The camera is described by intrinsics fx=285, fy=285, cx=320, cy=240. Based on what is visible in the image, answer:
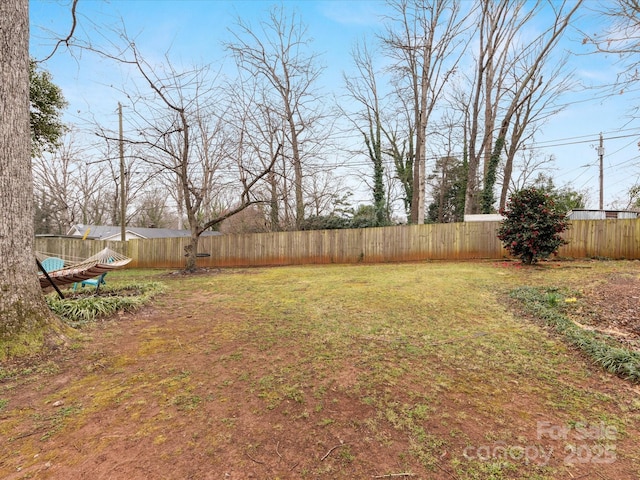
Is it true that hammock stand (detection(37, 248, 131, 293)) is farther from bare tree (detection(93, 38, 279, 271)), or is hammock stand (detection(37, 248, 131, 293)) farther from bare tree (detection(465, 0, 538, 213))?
bare tree (detection(465, 0, 538, 213))

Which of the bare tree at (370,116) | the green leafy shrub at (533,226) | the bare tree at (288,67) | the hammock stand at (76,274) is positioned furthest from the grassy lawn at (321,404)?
the bare tree at (370,116)

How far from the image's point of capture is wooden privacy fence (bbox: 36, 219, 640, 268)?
26.3 feet

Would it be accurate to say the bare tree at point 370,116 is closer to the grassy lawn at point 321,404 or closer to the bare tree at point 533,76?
the bare tree at point 533,76

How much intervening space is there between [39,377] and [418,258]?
31.5 ft

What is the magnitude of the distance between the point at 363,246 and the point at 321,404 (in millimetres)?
8860

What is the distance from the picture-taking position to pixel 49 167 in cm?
1784

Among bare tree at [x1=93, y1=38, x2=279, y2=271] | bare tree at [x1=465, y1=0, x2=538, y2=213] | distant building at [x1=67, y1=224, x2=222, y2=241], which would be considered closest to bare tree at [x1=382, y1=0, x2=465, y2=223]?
bare tree at [x1=465, y1=0, x2=538, y2=213]

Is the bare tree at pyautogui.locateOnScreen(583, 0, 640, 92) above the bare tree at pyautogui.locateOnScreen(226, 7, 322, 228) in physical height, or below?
below

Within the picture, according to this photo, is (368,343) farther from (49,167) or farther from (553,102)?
(49,167)

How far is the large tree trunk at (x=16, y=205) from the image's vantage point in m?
2.41

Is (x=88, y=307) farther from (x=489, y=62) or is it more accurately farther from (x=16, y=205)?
(x=489, y=62)

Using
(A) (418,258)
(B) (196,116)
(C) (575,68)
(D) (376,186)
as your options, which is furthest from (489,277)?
(C) (575,68)

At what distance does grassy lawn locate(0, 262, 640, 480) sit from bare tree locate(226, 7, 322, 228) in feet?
30.9

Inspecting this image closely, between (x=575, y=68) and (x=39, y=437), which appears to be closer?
(x=39, y=437)
